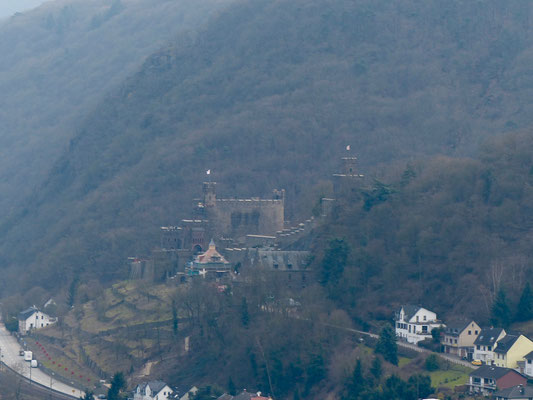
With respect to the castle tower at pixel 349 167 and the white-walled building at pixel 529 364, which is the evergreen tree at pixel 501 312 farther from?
the castle tower at pixel 349 167

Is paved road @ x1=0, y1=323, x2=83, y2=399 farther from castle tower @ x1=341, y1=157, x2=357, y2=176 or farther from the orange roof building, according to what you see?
castle tower @ x1=341, y1=157, x2=357, y2=176

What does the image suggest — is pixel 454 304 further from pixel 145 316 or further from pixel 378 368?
pixel 145 316

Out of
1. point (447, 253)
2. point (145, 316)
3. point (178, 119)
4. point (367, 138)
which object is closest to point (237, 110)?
point (178, 119)

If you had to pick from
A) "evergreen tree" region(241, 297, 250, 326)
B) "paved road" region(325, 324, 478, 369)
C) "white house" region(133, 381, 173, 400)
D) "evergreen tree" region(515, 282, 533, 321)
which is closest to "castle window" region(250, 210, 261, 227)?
"evergreen tree" region(241, 297, 250, 326)

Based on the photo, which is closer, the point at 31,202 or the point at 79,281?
the point at 79,281

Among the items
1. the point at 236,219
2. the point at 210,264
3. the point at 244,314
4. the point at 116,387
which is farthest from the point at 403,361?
the point at 236,219

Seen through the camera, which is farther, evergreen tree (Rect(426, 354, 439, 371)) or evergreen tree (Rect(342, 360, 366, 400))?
evergreen tree (Rect(426, 354, 439, 371))

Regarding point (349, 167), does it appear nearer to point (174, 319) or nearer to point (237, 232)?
point (237, 232)
